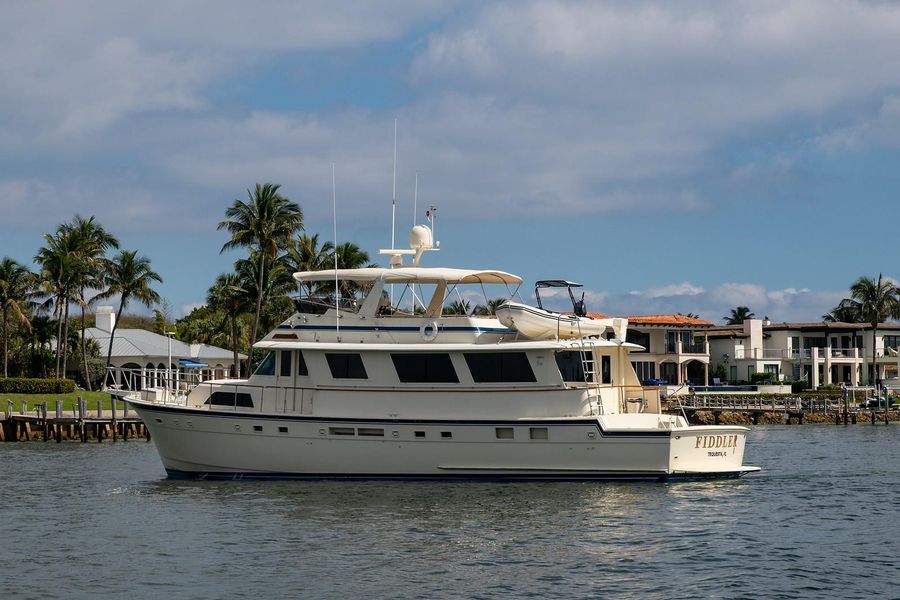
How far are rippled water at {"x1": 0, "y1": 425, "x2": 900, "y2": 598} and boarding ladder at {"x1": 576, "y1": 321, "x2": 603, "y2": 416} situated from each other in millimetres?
1904

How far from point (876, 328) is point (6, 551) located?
238ft

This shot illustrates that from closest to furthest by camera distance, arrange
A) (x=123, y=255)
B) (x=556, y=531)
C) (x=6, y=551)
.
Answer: (x=6, y=551), (x=556, y=531), (x=123, y=255)

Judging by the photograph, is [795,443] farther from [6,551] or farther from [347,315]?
[6,551]

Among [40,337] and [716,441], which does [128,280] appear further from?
[716,441]

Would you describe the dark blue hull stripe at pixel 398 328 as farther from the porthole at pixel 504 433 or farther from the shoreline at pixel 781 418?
the shoreline at pixel 781 418

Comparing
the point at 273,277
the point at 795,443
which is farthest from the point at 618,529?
the point at 273,277

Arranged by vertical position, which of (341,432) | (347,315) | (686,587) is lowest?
(686,587)

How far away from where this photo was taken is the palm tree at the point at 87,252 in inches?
2381

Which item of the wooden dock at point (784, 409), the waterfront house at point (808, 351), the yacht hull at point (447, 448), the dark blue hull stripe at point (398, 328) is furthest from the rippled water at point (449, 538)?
the waterfront house at point (808, 351)

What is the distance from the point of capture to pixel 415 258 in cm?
2811

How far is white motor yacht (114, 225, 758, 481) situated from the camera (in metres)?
25.3

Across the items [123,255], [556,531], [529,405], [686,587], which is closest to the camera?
[686,587]

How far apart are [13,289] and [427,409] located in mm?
41556

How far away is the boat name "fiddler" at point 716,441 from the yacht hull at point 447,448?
0.03 m
